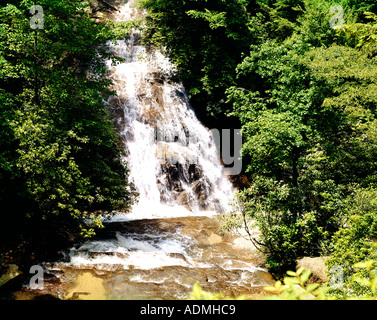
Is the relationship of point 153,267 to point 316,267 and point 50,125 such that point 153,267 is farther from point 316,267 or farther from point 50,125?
point 50,125

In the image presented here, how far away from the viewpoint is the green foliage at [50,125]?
834cm

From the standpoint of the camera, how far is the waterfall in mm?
15820

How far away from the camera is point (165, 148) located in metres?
16.8

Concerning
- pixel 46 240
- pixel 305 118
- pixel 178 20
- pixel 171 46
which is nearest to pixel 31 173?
pixel 46 240

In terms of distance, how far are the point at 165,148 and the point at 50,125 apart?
8.51 m

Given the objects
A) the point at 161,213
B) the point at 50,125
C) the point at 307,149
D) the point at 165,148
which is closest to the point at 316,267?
the point at 307,149

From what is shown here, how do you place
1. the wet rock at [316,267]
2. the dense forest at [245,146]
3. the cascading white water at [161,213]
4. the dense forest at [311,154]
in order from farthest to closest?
1. the dense forest at [311,154]
2. the dense forest at [245,146]
3. the cascading white water at [161,213]
4. the wet rock at [316,267]

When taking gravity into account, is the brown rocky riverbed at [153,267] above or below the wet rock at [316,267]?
below

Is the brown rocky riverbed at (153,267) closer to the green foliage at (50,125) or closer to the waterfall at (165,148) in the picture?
the green foliage at (50,125)

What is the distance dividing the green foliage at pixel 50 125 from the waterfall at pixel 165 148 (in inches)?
164

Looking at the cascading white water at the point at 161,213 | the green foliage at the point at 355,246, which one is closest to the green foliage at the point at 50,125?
the cascading white water at the point at 161,213

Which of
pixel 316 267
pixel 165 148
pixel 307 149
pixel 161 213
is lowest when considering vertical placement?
pixel 161 213

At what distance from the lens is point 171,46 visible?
66.9ft

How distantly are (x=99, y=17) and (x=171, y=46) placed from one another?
914cm
